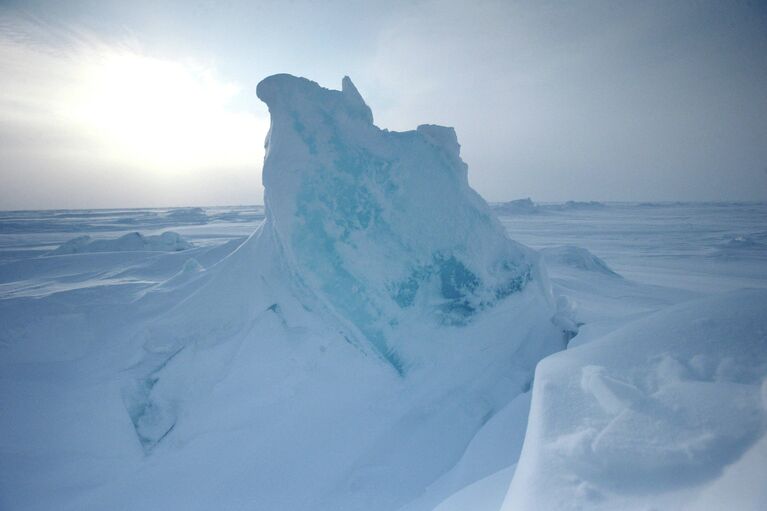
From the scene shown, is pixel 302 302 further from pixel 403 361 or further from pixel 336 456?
pixel 336 456

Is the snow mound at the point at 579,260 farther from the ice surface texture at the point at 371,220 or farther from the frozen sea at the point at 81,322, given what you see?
the ice surface texture at the point at 371,220

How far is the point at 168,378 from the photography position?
3008mm

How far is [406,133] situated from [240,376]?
125 inches

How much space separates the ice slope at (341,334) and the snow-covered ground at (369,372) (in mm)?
18

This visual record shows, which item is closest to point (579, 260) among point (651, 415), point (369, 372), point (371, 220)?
point (371, 220)

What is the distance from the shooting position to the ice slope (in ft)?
8.25

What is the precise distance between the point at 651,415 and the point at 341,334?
248 cm

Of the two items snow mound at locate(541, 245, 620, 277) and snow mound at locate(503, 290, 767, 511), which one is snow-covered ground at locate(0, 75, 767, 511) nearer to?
snow mound at locate(503, 290, 767, 511)

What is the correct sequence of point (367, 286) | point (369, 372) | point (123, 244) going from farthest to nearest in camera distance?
point (123, 244) → point (367, 286) → point (369, 372)

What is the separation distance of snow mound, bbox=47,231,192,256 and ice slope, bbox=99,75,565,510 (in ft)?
21.4

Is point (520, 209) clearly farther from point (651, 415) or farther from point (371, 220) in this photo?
point (651, 415)

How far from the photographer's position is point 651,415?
1.31m

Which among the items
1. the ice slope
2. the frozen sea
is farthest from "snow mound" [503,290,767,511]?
the ice slope

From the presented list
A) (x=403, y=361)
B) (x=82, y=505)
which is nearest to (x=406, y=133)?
(x=403, y=361)
